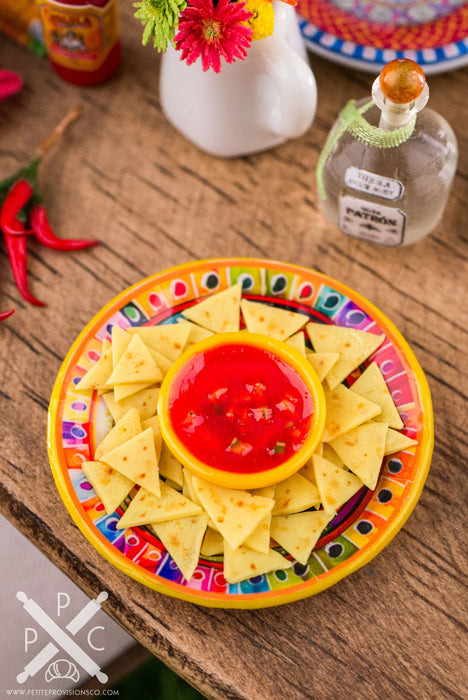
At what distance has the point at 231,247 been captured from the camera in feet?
4.50

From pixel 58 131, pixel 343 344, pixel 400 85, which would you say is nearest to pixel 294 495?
pixel 343 344

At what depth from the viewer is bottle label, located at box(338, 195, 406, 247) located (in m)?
1.26

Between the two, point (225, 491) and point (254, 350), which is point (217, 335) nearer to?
point (254, 350)

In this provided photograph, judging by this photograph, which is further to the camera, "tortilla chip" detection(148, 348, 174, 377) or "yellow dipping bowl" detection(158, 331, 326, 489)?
"tortilla chip" detection(148, 348, 174, 377)

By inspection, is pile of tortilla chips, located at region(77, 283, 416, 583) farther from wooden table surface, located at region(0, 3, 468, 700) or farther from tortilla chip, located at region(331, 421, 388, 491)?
wooden table surface, located at region(0, 3, 468, 700)

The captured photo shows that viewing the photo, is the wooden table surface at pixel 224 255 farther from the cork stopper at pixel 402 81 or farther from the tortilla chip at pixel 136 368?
the cork stopper at pixel 402 81

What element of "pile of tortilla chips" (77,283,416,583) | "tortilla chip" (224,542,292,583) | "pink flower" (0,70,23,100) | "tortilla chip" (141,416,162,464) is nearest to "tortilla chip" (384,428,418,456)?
"pile of tortilla chips" (77,283,416,583)

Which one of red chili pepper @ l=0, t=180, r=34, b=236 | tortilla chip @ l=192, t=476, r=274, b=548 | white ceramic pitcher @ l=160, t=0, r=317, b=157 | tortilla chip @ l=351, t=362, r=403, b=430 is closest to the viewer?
tortilla chip @ l=192, t=476, r=274, b=548

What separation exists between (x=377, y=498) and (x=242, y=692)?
1.07 feet

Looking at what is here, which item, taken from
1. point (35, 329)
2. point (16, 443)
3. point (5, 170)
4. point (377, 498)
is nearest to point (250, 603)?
point (377, 498)

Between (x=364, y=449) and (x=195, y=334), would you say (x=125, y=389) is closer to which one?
(x=195, y=334)

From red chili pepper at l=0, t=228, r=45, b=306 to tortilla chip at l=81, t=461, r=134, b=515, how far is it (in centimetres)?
37

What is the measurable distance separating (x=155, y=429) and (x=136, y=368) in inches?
3.8

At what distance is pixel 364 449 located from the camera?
1096 mm
